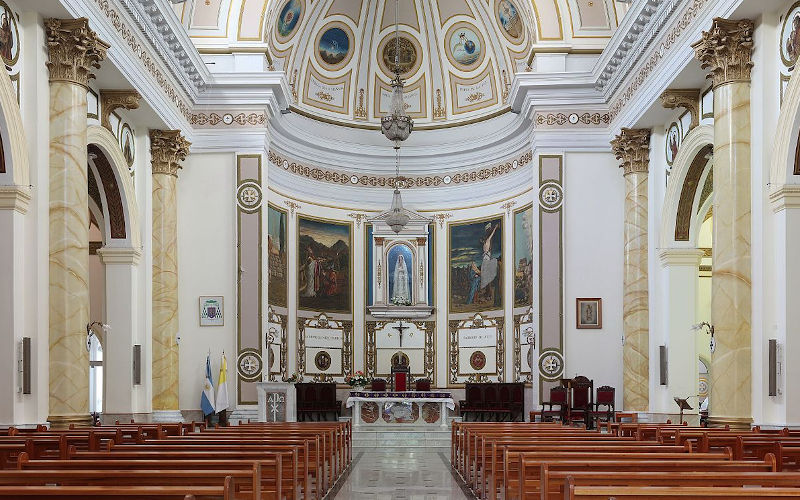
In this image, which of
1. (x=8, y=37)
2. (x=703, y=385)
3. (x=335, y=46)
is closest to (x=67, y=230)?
(x=8, y=37)

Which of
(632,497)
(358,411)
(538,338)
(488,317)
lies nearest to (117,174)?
(358,411)

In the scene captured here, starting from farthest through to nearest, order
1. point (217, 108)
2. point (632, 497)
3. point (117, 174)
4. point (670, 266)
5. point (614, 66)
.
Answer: point (217, 108) → point (614, 66) → point (670, 266) → point (117, 174) → point (632, 497)

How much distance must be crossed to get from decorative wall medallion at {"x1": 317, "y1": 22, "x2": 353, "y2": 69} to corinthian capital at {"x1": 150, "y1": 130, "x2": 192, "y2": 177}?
7499 mm

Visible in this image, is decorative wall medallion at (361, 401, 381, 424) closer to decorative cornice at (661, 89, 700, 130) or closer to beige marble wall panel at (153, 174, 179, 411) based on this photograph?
beige marble wall panel at (153, 174, 179, 411)

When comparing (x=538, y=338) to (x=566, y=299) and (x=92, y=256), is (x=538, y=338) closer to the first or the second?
(x=566, y=299)

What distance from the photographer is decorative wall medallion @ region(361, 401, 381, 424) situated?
24984 mm

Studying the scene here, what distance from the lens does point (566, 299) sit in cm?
2489

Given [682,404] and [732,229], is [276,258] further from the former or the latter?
[732,229]

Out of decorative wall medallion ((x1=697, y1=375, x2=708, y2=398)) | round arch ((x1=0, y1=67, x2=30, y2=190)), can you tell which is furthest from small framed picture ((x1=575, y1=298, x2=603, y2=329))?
round arch ((x1=0, y1=67, x2=30, y2=190))

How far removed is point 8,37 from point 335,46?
16.0 metres

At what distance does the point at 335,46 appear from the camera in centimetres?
2983

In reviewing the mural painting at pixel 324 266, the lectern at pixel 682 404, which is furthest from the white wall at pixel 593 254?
the mural painting at pixel 324 266

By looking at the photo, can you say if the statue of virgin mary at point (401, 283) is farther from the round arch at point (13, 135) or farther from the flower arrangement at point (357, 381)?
the round arch at point (13, 135)

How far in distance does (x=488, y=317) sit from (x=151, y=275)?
10.5 metres
